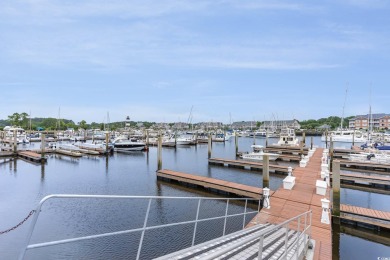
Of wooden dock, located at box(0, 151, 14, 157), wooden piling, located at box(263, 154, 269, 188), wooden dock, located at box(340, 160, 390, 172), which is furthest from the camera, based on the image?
wooden dock, located at box(0, 151, 14, 157)

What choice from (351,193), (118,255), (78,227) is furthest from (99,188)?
(351,193)

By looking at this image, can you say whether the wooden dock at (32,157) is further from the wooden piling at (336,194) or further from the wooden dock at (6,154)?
the wooden piling at (336,194)

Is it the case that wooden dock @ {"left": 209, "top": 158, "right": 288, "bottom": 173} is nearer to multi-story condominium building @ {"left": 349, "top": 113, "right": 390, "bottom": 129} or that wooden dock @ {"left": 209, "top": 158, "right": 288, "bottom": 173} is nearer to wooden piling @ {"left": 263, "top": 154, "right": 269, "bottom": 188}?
wooden piling @ {"left": 263, "top": 154, "right": 269, "bottom": 188}

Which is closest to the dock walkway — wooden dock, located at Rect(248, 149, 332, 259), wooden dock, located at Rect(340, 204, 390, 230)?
wooden dock, located at Rect(248, 149, 332, 259)

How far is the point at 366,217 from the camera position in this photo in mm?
13328

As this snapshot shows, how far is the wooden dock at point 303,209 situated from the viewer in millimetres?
8870

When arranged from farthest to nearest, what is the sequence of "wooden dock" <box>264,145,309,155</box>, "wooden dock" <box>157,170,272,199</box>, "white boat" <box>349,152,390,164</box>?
1. "wooden dock" <box>264,145,309,155</box>
2. "white boat" <box>349,152,390,164</box>
3. "wooden dock" <box>157,170,272,199</box>

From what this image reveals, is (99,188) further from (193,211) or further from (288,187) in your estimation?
(288,187)

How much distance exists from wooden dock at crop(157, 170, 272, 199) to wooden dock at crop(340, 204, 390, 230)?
5.41 meters

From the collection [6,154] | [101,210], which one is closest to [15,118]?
[6,154]

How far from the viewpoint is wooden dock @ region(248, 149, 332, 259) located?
8.87m

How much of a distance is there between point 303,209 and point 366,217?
385cm

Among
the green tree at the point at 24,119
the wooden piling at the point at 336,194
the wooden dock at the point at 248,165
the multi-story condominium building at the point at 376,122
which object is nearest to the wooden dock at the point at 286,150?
the wooden dock at the point at 248,165

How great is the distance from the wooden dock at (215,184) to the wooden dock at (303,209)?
9.26ft
